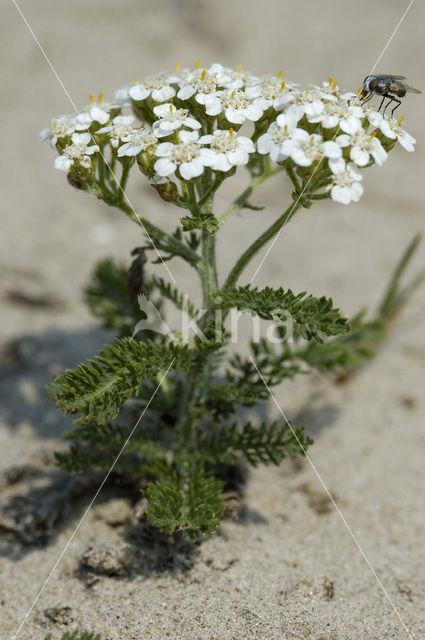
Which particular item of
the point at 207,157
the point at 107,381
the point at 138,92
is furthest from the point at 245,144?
the point at 107,381

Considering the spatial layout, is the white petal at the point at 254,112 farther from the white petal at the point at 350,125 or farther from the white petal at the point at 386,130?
the white petal at the point at 386,130

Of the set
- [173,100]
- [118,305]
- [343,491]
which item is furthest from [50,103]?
[343,491]

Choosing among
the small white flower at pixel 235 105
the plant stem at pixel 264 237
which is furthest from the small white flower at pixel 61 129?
the plant stem at pixel 264 237

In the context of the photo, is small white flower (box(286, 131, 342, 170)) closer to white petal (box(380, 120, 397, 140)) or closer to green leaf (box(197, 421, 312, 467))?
white petal (box(380, 120, 397, 140))

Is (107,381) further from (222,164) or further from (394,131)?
(394,131)

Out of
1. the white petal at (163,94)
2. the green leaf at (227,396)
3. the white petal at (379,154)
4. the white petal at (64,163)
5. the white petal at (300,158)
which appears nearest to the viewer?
the white petal at (300,158)

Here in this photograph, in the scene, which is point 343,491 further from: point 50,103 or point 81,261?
point 50,103
